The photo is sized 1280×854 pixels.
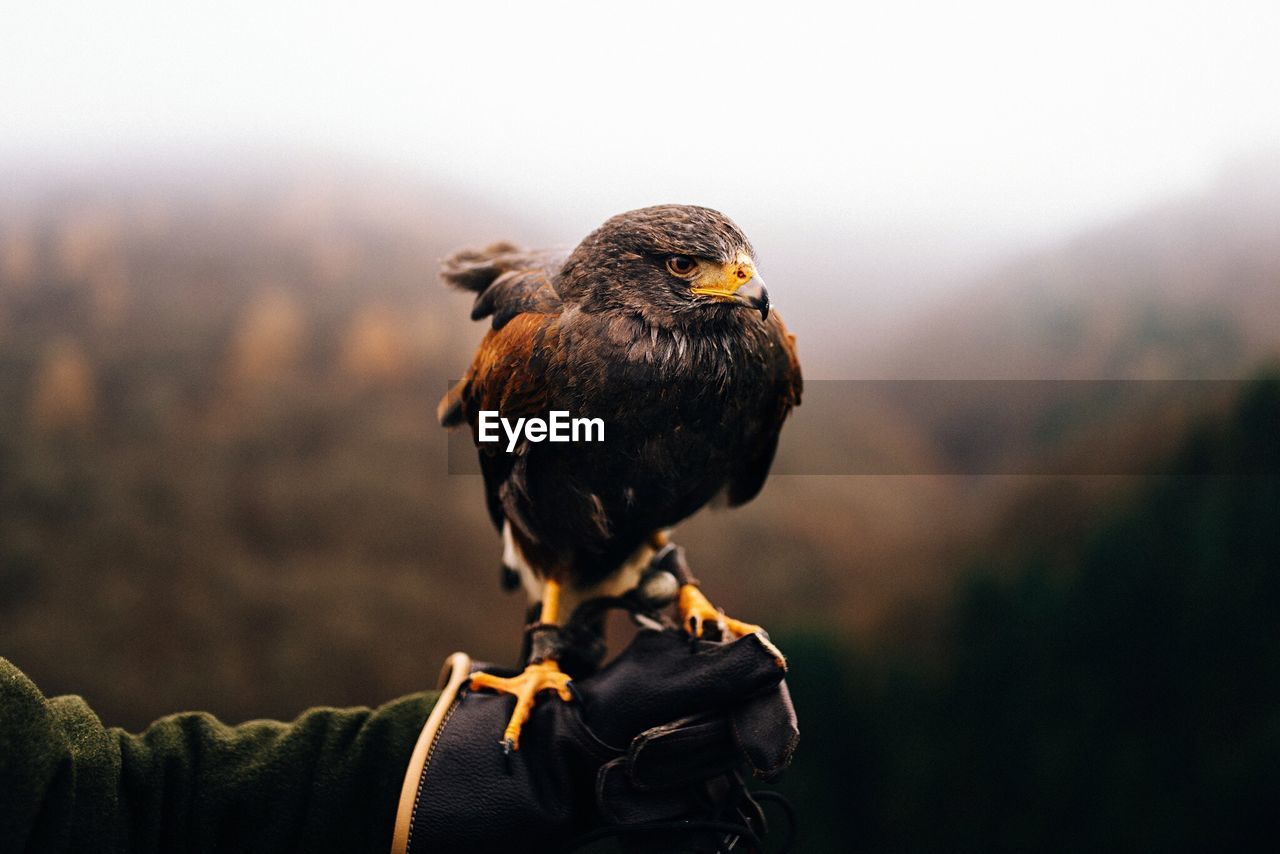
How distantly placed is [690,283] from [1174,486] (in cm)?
182

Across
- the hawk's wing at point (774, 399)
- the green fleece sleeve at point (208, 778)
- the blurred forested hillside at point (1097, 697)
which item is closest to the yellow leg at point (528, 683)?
the green fleece sleeve at point (208, 778)

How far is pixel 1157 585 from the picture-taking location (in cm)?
222

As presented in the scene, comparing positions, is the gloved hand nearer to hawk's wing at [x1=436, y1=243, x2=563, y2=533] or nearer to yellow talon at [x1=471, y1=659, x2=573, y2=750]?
yellow talon at [x1=471, y1=659, x2=573, y2=750]

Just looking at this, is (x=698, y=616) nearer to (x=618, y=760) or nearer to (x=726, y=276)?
(x=618, y=760)

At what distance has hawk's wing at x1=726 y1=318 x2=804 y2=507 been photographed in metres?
1.22

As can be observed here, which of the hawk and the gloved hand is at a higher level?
the hawk

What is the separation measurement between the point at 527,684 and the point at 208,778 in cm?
47

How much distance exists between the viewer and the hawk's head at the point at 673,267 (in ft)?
3.55

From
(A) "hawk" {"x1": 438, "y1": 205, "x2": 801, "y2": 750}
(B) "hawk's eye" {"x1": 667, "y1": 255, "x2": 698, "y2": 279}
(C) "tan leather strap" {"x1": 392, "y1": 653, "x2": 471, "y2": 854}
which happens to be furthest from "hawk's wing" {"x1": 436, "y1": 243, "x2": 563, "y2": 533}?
(C) "tan leather strap" {"x1": 392, "y1": 653, "x2": 471, "y2": 854}

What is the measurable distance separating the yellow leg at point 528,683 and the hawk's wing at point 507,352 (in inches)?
7.4

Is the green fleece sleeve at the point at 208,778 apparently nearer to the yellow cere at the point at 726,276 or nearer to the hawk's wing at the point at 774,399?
the hawk's wing at the point at 774,399

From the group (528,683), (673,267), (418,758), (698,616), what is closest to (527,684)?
(528,683)

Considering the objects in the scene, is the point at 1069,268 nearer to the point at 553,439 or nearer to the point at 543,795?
the point at 553,439

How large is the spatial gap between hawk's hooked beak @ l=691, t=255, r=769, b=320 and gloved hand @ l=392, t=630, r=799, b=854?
483 millimetres
